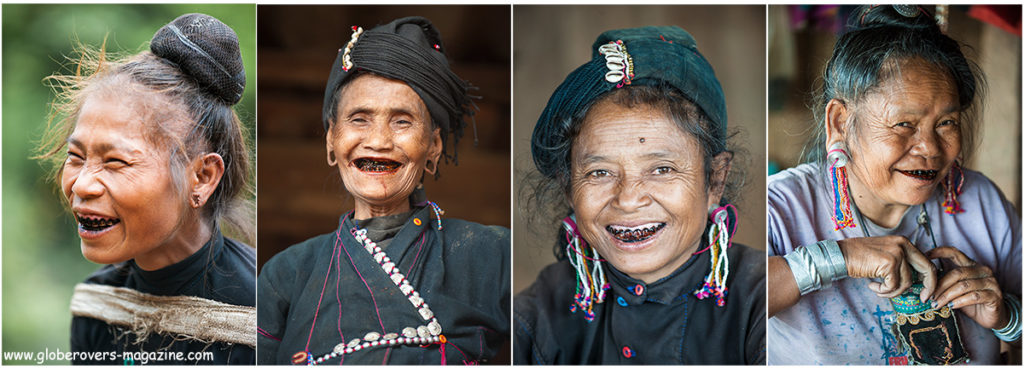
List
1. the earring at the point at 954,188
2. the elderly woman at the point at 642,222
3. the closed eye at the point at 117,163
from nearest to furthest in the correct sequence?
the closed eye at the point at 117,163 < the elderly woman at the point at 642,222 < the earring at the point at 954,188

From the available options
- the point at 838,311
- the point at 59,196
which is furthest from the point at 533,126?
the point at 59,196

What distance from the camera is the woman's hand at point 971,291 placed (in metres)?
3.12

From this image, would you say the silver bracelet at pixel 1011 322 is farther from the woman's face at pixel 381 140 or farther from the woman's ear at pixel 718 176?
the woman's face at pixel 381 140

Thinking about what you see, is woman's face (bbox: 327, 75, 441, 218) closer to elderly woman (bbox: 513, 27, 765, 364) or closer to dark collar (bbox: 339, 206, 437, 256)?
dark collar (bbox: 339, 206, 437, 256)

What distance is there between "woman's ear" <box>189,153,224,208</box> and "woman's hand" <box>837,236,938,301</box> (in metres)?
2.16

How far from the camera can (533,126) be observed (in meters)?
3.14

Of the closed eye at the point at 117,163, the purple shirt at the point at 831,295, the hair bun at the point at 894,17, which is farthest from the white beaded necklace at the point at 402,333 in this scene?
the hair bun at the point at 894,17

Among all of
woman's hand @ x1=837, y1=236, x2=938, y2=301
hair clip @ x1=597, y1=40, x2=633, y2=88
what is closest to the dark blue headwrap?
hair clip @ x1=597, y1=40, x2=633, y2=88

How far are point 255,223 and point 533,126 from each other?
103cm

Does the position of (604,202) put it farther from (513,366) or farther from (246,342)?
(246,342)

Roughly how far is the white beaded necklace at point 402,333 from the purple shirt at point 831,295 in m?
1.18

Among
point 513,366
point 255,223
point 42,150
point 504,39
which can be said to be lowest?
point 513,366

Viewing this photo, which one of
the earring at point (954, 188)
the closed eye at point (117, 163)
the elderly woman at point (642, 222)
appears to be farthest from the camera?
the earring at point (954, 188)

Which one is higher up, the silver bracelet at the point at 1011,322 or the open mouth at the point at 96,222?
the open mouth at the point at 96,222
